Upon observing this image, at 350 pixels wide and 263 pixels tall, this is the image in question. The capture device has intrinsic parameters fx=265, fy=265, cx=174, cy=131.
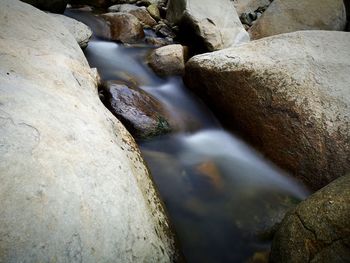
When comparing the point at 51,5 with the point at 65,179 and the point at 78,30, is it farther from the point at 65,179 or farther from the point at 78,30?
the point at 65,179

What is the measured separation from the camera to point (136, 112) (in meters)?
3.50

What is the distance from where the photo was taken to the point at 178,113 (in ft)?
14.0

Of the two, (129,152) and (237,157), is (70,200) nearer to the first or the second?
(129,152)

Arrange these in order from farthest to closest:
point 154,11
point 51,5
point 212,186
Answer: point 154,11 < point 51,5 < point 212,186

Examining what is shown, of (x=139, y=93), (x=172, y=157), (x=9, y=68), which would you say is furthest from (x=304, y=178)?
(x=9, y=68)

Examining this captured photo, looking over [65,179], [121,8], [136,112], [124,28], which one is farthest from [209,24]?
[65,179]

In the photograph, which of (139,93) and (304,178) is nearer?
(304,178)

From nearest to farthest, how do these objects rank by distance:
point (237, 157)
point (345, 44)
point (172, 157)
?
point (172, 157) → point (237, 157) → point (345, 44)

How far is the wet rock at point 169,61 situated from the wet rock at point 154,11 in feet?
11.0

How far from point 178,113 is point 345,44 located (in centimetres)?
274

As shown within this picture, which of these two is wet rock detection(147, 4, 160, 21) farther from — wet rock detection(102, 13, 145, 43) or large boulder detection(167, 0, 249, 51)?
wet rock detection(102, 13, 145, 43)

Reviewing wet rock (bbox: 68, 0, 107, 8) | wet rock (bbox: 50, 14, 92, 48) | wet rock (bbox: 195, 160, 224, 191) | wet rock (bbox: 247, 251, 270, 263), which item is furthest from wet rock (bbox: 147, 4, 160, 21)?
wet rock (bbox: 247, 251, 270, 263)

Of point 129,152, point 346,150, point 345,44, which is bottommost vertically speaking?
point 129,152

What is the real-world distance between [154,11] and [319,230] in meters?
8.16
